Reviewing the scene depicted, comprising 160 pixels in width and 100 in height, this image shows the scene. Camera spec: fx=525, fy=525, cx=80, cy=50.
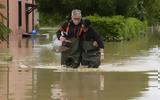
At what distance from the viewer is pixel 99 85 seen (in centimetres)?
1169

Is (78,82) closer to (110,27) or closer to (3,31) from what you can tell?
(3,31)

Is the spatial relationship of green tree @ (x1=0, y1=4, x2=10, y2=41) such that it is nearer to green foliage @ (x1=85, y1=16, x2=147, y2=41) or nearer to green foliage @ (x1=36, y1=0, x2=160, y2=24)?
green foliage @ (x1=85, y1=16, x2=147, y2=41)

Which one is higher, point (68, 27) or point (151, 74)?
point (68, 27)

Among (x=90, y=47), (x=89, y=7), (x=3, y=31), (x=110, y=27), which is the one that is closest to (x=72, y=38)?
(x=90, y=47)

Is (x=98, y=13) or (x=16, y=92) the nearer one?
(x=16, y=92)

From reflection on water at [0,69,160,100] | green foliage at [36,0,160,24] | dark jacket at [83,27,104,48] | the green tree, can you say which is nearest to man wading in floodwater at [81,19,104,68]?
dark jacket at [83,27,104,48]

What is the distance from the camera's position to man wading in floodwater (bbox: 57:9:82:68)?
48.2 feet

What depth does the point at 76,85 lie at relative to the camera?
11703 mm

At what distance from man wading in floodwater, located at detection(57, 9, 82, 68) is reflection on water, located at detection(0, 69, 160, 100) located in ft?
2.48

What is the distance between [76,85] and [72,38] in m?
3.35

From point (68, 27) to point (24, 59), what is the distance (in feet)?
13.2

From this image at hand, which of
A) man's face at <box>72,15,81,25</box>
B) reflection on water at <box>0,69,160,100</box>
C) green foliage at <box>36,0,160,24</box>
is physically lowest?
reflection on water at <box>0,69,160,100</box>

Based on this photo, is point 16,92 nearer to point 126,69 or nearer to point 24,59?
point 126,69

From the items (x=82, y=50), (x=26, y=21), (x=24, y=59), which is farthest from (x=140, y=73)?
(x=26, y=21)
